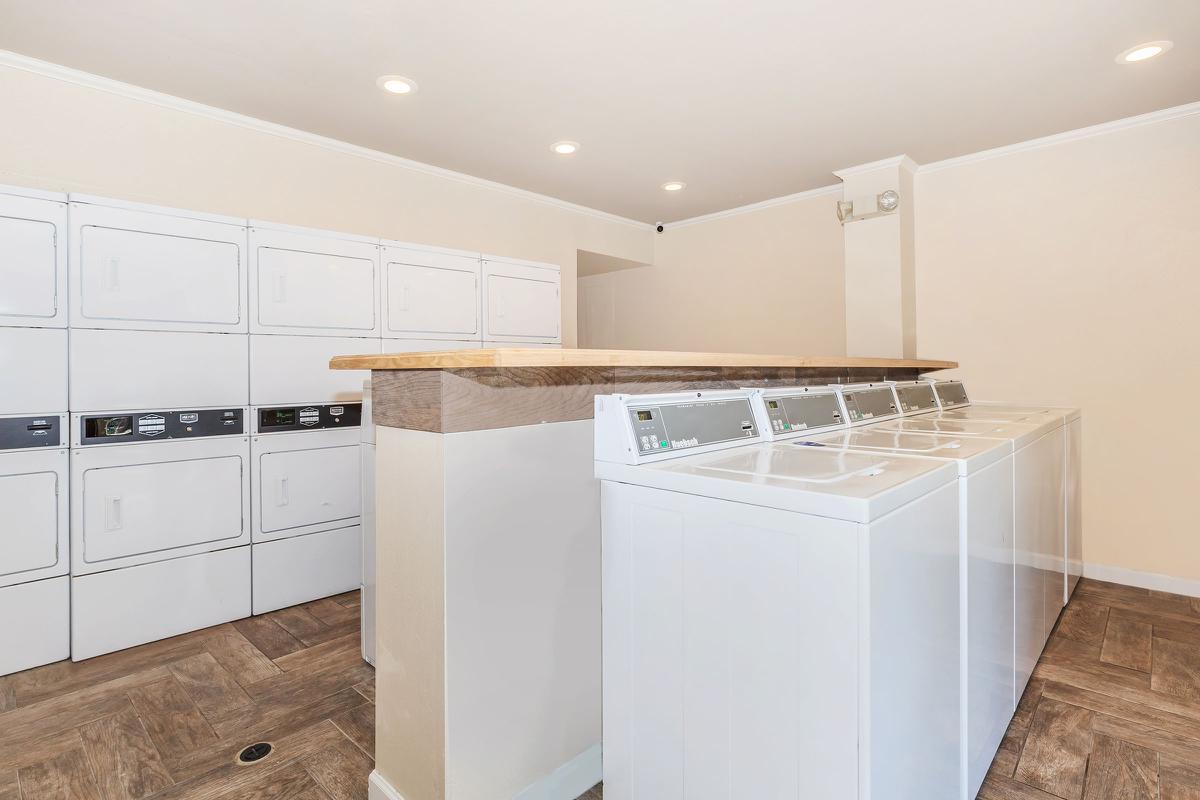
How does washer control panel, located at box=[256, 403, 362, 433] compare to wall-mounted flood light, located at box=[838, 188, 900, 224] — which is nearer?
washer control panel, located at box=[256, 403, 362, 433]

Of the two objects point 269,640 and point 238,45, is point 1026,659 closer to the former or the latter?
point 269,640

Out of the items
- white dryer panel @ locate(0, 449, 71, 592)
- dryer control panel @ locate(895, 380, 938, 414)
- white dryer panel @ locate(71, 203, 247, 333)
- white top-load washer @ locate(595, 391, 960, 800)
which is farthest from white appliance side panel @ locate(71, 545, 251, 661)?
dryer control panel @ locate(895, 380, 938, 414)

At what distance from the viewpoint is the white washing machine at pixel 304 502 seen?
2.80 m

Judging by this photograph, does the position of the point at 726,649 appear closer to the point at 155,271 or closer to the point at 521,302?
the point at 155,271

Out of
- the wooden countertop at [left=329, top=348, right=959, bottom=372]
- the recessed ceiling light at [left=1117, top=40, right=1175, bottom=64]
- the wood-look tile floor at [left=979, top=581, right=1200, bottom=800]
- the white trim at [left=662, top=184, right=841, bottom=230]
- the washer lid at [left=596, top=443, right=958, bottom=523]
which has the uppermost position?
the white trim at [left=662, top=184, right=841, bottom=230]

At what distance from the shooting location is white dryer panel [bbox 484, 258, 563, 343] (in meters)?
3.77

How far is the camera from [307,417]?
2932mm

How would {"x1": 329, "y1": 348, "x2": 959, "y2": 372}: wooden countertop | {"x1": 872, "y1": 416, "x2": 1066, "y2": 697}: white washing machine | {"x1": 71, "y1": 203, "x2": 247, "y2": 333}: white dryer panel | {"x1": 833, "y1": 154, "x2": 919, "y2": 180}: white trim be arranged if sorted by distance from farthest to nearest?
{"x1": 833, "y1": 154, "x2": 919, "y2": 180}: white trim
{"x1": 71, "y1": 203, "x2": 247, "y2": 333}: white dryer panel
{"x1": 872, "y1": 416, "x2": 1066, "y2": 697}: white washing machine
{"x1": 329, "y1": 348, "x2": 959, "y2": 372}: wooden countertop

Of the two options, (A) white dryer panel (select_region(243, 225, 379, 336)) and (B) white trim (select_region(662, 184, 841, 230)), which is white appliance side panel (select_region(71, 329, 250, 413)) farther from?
(B) white trim (select_region(662, 184, 841, 230))

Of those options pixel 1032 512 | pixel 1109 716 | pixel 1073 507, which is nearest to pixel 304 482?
pixel 1032 512

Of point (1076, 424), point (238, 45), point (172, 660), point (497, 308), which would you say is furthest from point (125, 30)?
point (1076, 424)

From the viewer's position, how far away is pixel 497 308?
380 cm

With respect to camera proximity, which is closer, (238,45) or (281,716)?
(281,716)

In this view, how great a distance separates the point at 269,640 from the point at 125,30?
100 inches
